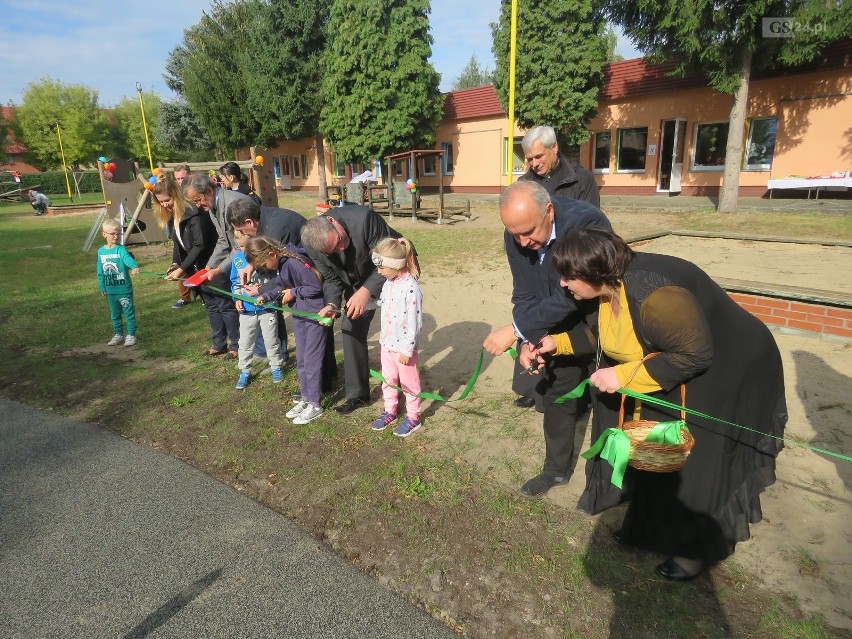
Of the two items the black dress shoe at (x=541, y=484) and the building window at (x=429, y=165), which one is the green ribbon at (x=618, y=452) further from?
the building window at (x=429, y=165)

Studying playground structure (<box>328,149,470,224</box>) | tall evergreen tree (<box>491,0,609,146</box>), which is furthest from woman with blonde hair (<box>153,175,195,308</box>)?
tall evergreen tree (<box>491,0,609,146</box>)

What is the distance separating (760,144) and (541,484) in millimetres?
18796

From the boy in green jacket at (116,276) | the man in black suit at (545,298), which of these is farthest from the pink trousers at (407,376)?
the boy in green jacket at (116,276)

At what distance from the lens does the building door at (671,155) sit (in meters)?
18.8

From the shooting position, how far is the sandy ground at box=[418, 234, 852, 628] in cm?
254

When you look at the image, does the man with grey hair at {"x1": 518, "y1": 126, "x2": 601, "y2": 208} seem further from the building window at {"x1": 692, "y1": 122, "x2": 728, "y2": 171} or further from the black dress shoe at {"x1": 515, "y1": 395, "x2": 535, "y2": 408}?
the building window at {"x1": 692, "y1": 122, "x2": 728, "y2": 171}

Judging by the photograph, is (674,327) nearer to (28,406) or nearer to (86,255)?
(28,406)

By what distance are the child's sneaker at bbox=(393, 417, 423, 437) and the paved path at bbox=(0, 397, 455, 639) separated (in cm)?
118

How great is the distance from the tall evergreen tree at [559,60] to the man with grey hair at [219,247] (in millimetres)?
16863

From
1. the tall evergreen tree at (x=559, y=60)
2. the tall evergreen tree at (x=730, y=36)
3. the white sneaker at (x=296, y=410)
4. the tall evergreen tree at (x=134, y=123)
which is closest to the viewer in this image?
the white sneaker at (x=296, y=410)

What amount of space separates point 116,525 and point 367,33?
2442 cm

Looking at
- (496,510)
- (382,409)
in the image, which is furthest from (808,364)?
(382,409)

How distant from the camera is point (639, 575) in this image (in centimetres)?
253

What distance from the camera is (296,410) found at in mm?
4359
